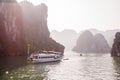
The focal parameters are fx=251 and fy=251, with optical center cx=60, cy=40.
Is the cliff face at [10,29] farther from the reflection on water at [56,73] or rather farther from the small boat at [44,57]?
the reflection on water at [56,73]

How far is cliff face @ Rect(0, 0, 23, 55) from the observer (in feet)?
492

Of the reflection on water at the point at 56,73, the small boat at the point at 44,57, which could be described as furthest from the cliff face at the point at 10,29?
the reflection on water at the point at 56,73

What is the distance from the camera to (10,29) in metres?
160

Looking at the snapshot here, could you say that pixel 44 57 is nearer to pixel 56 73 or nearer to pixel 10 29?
pixel 56 73

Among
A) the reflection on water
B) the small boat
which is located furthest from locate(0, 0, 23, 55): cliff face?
the reflection on water

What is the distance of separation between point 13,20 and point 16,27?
7.02 m

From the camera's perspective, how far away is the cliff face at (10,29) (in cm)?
14991

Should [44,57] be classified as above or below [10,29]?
below

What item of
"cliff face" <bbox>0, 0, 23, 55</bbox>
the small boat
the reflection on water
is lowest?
the reflection on water

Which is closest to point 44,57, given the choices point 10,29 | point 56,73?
point 56,73

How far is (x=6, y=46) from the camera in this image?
16050 cm

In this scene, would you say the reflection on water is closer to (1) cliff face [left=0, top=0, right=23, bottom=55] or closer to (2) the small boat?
(2) the small boat

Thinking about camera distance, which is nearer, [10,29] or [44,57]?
[44,57]

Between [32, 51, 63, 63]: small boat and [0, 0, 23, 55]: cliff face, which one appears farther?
[0, 0, 23, 55]: cliff face
